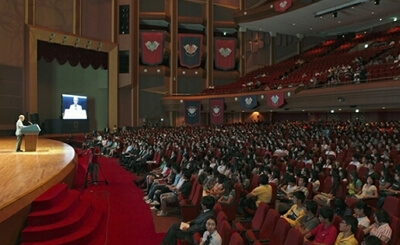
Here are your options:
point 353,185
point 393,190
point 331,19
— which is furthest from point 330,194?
point 331,19

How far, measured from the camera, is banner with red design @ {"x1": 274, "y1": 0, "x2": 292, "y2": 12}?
2239cm

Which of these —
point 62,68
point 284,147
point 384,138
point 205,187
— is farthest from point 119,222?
point 62,68

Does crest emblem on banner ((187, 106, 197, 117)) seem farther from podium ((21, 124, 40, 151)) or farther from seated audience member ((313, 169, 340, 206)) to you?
seated audience member ((313, 169, 340, 206))

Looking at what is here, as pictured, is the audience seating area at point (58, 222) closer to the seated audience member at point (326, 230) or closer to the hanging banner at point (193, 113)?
the seated audience member at point (326, 230)

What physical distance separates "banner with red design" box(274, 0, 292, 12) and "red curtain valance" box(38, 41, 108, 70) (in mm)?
10056

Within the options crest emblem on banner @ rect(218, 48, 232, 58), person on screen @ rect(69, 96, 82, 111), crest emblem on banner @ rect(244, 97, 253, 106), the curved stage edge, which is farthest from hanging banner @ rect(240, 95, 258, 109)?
the curved stage edge

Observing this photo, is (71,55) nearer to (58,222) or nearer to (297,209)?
(58,222)

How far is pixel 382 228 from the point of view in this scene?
14.1 feet

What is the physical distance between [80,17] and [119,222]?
56.3ft

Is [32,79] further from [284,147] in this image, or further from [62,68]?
[284,147]

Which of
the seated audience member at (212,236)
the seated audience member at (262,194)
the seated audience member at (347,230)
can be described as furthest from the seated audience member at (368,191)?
the seated audience member at (212,236)

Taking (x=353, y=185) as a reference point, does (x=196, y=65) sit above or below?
above

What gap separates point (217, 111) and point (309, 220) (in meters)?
19.2

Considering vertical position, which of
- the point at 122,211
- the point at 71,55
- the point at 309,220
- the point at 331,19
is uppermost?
the point at 331,19
